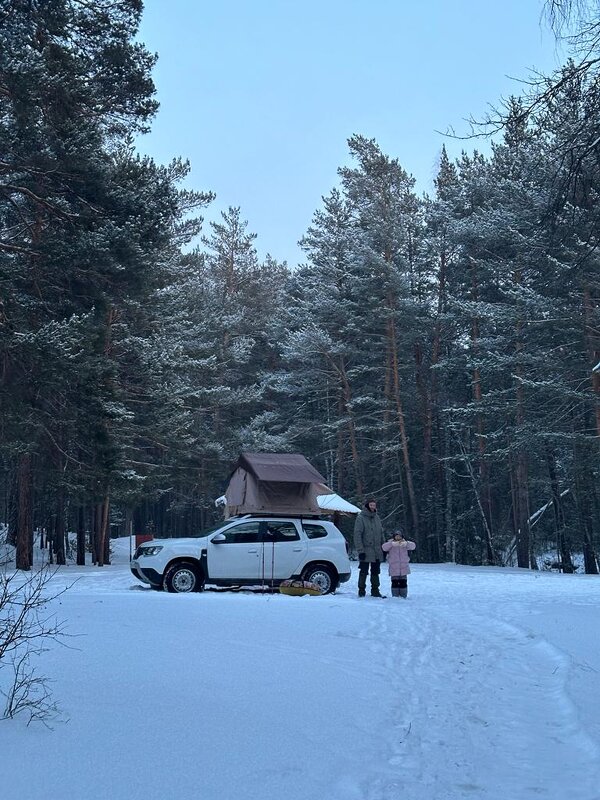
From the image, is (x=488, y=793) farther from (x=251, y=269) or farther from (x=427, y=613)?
(x=251, y=269)

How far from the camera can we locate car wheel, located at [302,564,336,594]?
15.9 metres

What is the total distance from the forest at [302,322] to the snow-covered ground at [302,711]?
3770mm

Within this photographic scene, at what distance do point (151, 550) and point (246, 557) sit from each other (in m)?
1.83

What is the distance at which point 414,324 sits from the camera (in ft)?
121

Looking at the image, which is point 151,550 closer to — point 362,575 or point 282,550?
point 282,550

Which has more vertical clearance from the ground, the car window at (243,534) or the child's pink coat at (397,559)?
the car window at (243,534)

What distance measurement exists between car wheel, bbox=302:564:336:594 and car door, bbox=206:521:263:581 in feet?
3.34

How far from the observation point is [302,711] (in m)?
5.58

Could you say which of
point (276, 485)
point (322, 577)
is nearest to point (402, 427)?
point (276, 485)

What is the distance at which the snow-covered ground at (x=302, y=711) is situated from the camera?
166 inches

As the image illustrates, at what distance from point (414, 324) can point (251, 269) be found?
16.6 meters

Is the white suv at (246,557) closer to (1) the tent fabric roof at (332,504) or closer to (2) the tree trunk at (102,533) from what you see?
(1) the tent fabric roof at (332,504)

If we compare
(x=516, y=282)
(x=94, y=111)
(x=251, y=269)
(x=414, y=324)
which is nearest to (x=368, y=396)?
(x=414, y=324)

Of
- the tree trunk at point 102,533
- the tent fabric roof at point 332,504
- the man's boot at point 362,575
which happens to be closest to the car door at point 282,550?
the man's boot at point 362,575
